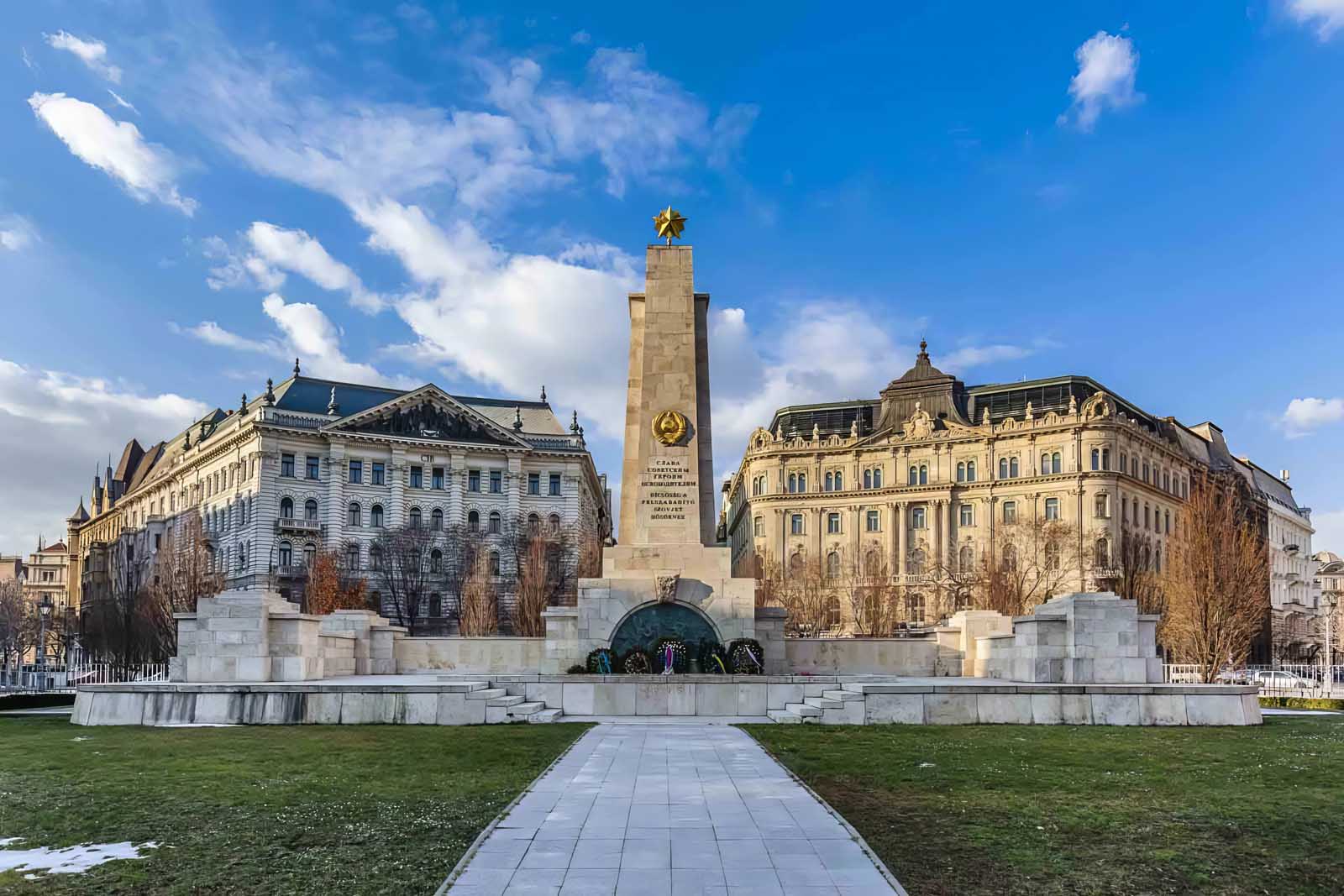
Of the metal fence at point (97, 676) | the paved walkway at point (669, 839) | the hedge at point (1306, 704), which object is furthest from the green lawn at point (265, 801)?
the hedge at point (1306, 704)

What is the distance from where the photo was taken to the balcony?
277ft

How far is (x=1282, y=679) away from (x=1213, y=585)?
1283 centimetres

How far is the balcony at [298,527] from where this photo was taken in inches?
3319

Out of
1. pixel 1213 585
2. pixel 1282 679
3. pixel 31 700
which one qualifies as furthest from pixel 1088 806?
pixel 1282 679

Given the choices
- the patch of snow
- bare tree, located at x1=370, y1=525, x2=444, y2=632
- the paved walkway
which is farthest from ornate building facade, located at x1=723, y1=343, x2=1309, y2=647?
the patch of snow

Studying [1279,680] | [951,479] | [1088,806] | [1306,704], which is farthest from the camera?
[951,479]

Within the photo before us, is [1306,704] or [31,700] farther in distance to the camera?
[1306,704]

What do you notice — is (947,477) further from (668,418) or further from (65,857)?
(65,857)

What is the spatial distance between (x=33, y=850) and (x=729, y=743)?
33.6 ft

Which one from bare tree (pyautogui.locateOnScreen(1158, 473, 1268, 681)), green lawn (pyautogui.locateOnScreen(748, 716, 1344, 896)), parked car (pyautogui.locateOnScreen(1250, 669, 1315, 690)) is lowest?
parked car (pyautogui.locateOnScreen(1250, 669, 1315, 690))

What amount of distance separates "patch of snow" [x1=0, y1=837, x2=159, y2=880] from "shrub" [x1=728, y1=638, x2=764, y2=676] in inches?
661

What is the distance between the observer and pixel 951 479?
325ft

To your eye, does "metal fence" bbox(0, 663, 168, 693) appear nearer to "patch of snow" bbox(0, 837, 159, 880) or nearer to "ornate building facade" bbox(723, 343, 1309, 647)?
"patch of snow" bbox(0, 837, 159, 880)

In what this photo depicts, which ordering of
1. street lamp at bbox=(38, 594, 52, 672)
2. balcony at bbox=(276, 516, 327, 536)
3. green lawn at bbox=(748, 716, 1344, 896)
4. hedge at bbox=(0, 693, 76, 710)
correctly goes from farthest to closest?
balcony at bbox=(276, 516, 327, 536) < street lamp at bbox=(38, 594, 52, 672) < hedge at bbox=(0, 693, 76, 710) < green lawn at bbox=(748, 716, 1344, 896)
